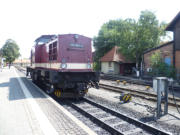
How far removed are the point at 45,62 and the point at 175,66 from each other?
1365 cm

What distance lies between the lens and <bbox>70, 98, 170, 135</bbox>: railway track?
489cm

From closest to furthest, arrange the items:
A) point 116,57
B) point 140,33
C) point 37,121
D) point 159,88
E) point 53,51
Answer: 1. point 37,121
2. point 159,88
3. point 53,51
4. point 140,33
5. point 116,57

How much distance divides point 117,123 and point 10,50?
8394 cm

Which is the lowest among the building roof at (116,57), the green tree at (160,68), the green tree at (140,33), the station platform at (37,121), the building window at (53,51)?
the station platform at (37,121)

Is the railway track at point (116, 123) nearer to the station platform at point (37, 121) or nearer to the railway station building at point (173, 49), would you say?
the station platform at point (37, 121)

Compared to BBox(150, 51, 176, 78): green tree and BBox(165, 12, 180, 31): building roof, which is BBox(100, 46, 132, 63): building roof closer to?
BBox(150, 51, 176, 78): green tree

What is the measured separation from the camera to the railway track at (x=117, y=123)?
489 cm

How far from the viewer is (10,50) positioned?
78.1m

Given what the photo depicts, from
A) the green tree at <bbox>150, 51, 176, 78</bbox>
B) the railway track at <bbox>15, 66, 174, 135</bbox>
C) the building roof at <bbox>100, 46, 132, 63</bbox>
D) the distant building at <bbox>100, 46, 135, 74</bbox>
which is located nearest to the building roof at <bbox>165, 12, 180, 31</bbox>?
the green tree at <bbox>150, 51, 176, 78</bbox>

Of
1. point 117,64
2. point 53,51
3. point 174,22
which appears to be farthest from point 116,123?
point 117,64

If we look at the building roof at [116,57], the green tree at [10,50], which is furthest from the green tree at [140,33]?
the green tree at [10,50]

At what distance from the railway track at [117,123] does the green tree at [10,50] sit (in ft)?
262

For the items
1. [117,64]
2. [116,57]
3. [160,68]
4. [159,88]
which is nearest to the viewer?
[159,88]

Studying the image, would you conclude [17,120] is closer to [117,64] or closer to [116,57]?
[117,64]
